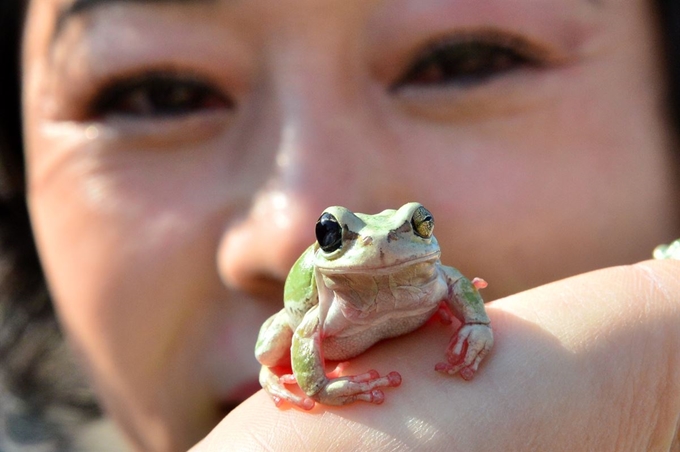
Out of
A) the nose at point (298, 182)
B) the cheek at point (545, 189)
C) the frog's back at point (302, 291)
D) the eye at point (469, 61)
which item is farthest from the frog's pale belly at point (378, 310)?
the eye at point (469, 61)

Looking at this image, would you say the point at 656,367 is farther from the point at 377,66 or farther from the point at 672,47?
the point at 672,47

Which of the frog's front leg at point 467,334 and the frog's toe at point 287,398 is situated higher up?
the frog's front leg at point 467,334

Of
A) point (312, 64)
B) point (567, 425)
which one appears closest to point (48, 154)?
point (312, 64)

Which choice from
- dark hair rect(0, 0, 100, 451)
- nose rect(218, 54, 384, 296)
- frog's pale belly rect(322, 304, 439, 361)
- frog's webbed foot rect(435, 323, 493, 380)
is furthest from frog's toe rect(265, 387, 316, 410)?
dark hair rect(0, 0, 100, 451)

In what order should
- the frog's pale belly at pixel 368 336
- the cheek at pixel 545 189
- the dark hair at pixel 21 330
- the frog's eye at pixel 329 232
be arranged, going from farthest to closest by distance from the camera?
the dark hair at pixel 21 330, the cheek at pixel 545 189, the frog's pale belly at pixel 368 336, the frog's eye at pixel 329 232

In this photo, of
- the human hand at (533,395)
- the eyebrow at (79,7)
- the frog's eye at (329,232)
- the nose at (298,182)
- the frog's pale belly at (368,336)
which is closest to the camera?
the human hand at (533,395)

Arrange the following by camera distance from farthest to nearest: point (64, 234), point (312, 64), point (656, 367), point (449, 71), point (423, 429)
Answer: point (64, 234)
point (449, 71)
point (312, 64)
point (656, 367)
point (423, 429)

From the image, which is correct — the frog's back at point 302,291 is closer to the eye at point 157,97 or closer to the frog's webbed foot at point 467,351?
the frog's webbed foot at point 467,351
